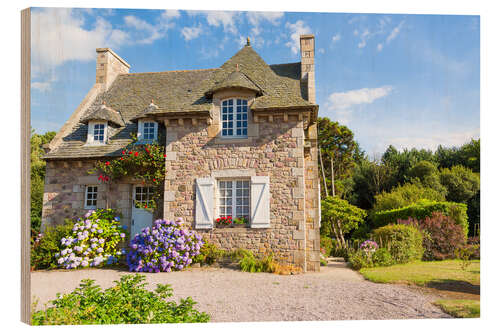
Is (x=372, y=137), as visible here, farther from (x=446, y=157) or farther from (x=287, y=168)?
(x=446, y=157)

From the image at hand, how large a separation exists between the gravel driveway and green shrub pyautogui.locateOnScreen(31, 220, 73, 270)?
611 mm

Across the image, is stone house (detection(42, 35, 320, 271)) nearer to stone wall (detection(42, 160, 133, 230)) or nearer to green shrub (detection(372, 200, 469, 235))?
stone wall (detection(42, 160, 133, 230))

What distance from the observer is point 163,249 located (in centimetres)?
874

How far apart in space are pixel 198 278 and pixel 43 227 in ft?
19.1

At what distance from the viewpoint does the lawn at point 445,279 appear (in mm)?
5911

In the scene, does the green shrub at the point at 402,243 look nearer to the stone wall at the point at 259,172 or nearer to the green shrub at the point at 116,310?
the stone wall at the point at 259,172

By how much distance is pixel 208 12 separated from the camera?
7.17 m

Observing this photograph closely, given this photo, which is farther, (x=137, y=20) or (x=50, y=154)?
(x=50, y=154)

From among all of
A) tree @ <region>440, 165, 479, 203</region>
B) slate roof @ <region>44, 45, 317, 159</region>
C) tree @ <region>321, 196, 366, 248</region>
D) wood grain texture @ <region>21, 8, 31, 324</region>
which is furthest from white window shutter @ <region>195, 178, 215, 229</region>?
tree @ <region>321, 196, 366, 248</region>

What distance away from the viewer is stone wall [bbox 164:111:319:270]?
9141mm

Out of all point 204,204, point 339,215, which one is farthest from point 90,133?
point 339,215

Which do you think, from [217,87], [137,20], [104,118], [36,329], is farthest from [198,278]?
[104,118]

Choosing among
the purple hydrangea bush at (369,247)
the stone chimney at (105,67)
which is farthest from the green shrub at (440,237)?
the stone chimney at (105,67)
